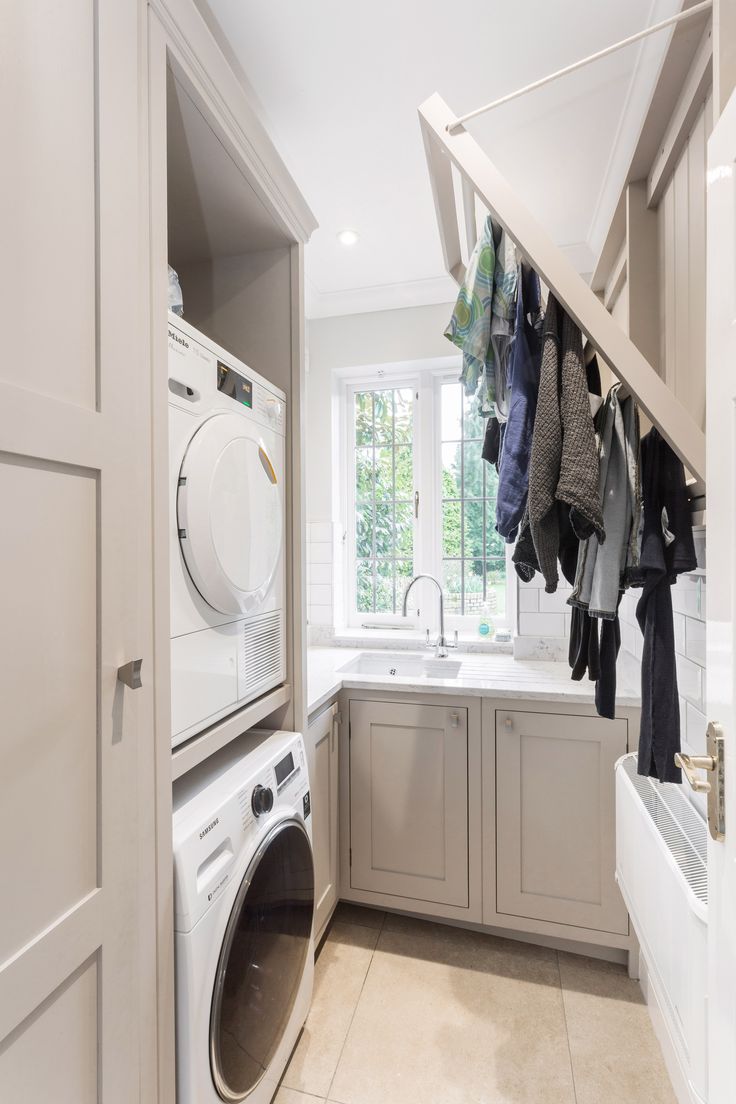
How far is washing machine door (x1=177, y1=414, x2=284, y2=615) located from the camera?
3.34 ft

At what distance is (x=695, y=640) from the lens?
130cm

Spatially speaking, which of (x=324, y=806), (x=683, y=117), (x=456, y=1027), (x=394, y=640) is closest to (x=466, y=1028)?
(x=456, y=1027)

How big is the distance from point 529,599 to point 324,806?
1258mm

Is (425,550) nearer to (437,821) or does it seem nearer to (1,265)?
(437,821)

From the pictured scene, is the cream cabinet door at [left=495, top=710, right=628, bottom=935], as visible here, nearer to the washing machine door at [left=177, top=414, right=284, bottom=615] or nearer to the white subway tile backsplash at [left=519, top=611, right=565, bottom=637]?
the white subway tile backsplash at [left=519, top=611, right=565, bottom=637]

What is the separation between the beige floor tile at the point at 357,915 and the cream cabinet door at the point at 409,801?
153 millimetres

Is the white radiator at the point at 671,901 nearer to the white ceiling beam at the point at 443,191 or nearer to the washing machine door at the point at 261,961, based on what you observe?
the washing machine door at the point at 261,961

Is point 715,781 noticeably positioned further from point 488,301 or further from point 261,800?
point 488,301

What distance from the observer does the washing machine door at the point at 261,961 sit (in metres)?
1.03

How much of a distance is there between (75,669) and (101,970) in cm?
44

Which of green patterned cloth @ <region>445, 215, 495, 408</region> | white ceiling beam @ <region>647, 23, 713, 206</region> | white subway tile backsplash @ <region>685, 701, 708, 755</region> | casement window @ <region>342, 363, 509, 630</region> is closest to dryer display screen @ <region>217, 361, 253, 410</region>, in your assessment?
green patterned cloth @ <region>445, 215, 495, 408</region>

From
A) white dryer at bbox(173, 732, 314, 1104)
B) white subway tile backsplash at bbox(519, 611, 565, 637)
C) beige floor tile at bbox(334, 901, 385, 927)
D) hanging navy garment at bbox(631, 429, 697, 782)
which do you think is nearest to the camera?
white dryer at bbox(173, 732, 314, 1104)

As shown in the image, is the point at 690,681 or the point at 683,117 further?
the point at 690,681

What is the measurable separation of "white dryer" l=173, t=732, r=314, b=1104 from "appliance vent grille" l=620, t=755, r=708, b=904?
2.68ft
